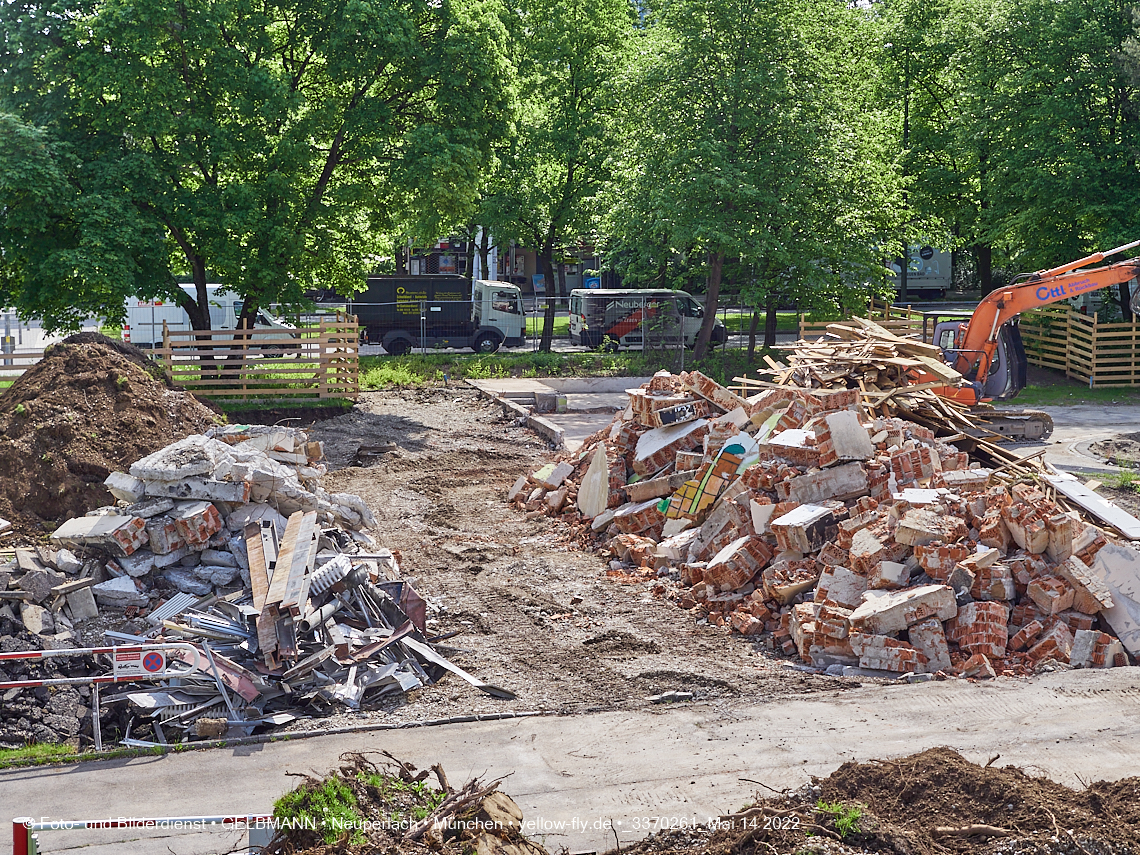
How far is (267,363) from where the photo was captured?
24.7 metres

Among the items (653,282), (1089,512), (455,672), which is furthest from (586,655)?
(653,282)

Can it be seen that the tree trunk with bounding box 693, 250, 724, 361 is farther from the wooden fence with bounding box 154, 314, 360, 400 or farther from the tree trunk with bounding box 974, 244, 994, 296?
the tree trunk with bounding box 974, 244, 994, 296

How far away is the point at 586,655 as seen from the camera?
1055 cm

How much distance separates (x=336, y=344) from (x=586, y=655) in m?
16.2

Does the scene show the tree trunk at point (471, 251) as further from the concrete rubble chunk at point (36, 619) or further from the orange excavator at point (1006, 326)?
the concrete rubble chunk at point (36, 619)

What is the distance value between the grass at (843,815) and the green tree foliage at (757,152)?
21030 mm

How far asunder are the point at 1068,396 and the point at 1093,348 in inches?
81.4

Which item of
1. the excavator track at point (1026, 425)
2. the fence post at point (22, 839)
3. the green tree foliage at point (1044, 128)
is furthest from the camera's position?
the green tree foliage at point (1044, 128)

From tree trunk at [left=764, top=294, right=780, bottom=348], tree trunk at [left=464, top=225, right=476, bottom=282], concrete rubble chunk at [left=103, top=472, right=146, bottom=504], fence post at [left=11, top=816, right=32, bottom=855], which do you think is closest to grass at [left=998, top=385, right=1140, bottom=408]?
tree trunk at [left=764, top=294, right=780, bottom=348]

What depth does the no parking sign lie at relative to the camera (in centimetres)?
838

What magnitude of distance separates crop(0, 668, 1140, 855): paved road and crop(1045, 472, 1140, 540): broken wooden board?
2729 mm

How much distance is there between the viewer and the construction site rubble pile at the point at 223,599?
898 centimetres

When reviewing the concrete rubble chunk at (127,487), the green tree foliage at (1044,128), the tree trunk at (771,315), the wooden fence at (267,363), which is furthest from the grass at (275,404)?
the green tree foliage at (1044,128)

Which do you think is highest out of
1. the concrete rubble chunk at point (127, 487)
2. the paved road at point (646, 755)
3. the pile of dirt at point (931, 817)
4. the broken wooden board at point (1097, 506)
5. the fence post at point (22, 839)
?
the concrete rubble chunk at point (127, 487)
